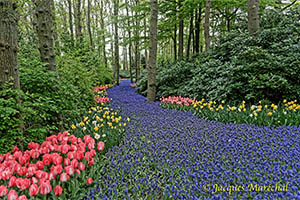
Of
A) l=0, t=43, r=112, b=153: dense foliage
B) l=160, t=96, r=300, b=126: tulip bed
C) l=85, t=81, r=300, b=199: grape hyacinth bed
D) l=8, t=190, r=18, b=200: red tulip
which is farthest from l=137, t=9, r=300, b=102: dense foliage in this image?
l=8, t=190, r=18, b=200: red tulip

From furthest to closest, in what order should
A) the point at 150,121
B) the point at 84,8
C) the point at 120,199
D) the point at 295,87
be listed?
the point at 84,8 < the point at 295,87 < the point at 150,121 < the point at 120,199

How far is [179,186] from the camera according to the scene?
214 cm

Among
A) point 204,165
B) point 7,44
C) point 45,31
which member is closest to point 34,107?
point 7,44

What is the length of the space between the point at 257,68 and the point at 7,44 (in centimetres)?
591

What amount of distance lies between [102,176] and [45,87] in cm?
207

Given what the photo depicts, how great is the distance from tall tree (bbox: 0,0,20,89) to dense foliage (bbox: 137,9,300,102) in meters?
5.16

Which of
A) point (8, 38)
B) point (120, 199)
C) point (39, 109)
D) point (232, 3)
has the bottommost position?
point (120, 199)

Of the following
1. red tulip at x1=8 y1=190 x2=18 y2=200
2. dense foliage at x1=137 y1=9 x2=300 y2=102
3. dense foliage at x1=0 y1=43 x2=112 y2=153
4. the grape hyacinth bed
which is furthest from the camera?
dense foliage at x1=137 y1=9 x2=300 y2=102

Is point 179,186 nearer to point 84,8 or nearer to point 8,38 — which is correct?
point 8,38

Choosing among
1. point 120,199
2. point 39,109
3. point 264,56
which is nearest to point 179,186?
point 120,199

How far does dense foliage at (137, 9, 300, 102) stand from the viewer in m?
5.41

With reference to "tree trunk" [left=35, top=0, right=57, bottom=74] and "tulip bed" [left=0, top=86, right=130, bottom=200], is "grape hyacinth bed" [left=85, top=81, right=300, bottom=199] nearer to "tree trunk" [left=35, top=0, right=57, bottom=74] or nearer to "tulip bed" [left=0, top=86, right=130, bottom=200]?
"tulip bed" [left=0, top=86, right=130, bottom=200]

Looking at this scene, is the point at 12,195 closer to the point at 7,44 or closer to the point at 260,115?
the point at 7,44

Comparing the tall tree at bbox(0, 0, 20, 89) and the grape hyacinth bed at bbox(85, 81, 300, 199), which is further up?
the tall tree at bbox(0, 0, 20, 89)
